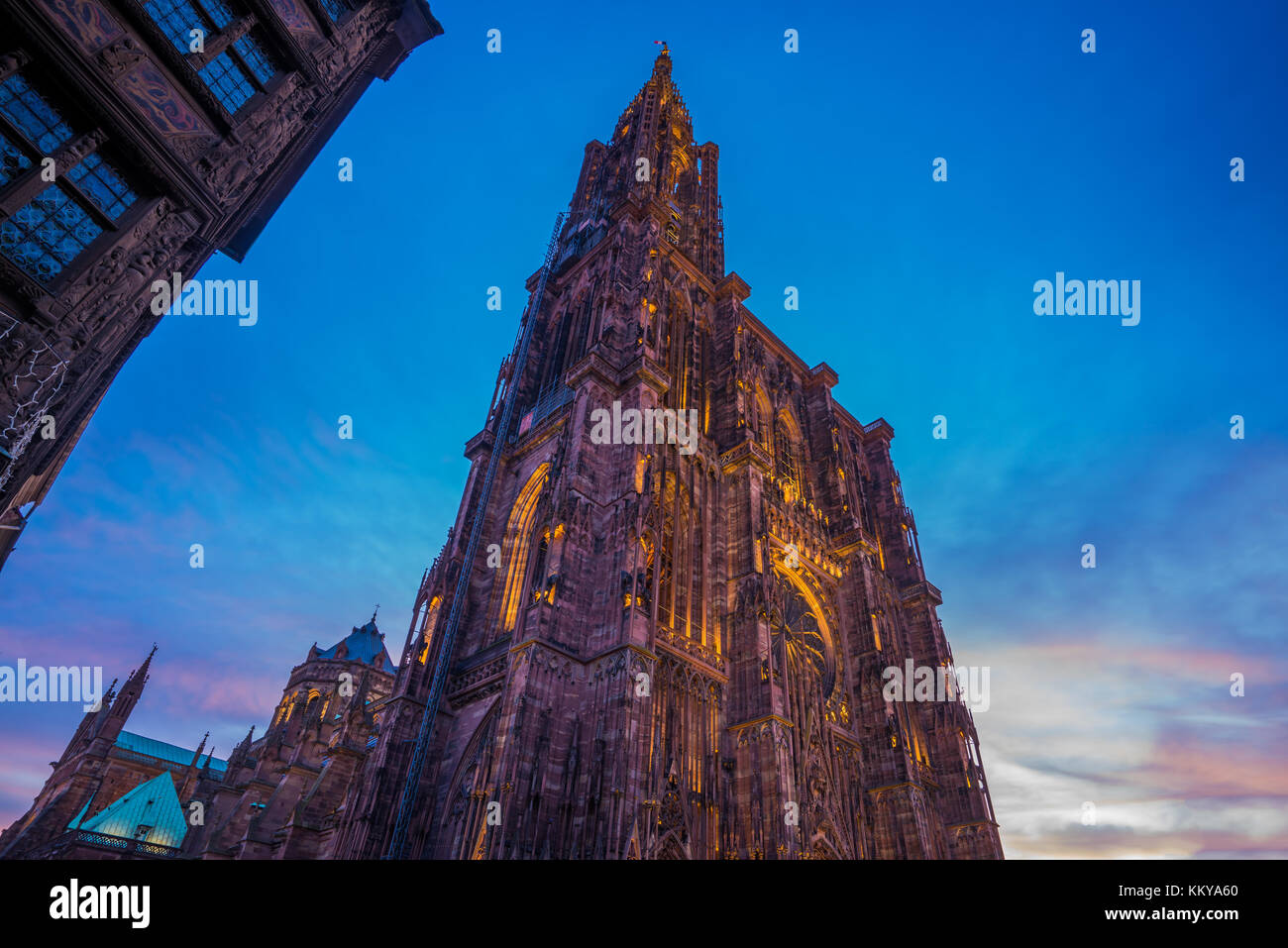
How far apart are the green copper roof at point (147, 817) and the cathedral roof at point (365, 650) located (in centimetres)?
1519

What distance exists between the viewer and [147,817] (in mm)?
46812

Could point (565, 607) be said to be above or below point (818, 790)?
above

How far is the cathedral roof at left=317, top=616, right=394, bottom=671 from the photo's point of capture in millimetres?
60031

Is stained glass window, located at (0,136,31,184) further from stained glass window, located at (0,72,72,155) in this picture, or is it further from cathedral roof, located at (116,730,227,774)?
cathedral roof, located at (116,730,227,774)

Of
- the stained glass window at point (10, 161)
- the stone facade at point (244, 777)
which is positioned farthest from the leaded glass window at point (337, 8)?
the stone facade at point (244, 777)

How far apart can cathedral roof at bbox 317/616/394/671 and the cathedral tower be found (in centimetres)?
3961

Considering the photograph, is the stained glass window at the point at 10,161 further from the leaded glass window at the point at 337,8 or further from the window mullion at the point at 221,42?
the leaded glass window at the point at 337,8

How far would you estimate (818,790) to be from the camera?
23938mm

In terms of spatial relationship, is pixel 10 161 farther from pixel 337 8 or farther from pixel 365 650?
A: pixel 365 650

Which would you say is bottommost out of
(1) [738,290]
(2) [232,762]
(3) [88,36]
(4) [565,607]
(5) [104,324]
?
(2) [232,762]

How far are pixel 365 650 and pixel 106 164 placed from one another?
195 ft
